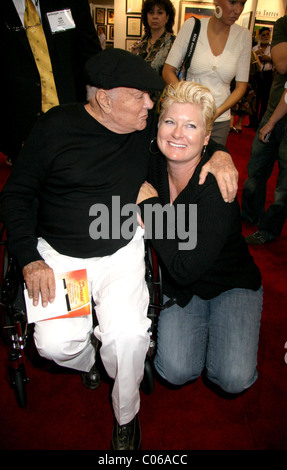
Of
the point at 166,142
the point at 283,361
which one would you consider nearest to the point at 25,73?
the point at 166,142

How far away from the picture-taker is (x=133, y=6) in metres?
8.53

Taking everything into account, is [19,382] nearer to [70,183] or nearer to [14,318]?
[14,318]

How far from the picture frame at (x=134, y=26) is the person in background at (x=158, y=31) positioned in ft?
20.7

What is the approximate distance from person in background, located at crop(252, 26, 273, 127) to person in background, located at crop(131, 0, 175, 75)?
4934 millimetres

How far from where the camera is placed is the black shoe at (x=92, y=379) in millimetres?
1853

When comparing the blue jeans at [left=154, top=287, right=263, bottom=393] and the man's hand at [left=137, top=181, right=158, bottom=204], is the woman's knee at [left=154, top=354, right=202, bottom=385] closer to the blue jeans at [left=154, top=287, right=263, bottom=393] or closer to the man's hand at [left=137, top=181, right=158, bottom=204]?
the blue jeans at [left=154, top=287, right=263, bottom=393]

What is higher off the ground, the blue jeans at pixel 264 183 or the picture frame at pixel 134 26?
the picture frame at pixel 134 26

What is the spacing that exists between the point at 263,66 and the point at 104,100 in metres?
7.25

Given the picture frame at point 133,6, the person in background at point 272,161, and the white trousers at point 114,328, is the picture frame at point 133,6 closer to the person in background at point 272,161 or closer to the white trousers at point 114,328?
the person in background at point 272,161

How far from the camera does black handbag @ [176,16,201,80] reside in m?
2.46

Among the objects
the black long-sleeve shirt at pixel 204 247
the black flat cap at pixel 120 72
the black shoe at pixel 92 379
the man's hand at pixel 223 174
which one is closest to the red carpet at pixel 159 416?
the black shoe at pixel 92 379

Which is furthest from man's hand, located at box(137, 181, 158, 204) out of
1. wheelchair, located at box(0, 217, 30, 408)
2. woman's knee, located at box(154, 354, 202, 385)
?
woman's knee, located at box(154, 354, 202, 385)

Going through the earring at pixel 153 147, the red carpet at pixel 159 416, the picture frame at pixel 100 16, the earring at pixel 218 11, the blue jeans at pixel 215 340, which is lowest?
the red carpet at pixel 159 416
